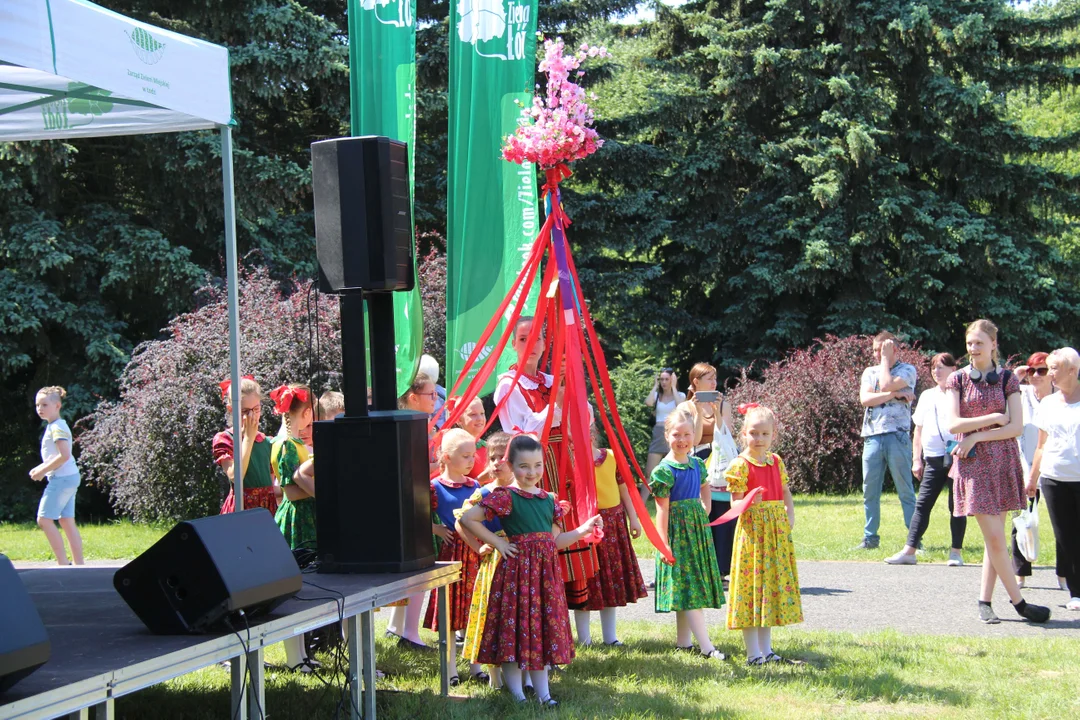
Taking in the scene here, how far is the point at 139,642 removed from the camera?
4.08 meters

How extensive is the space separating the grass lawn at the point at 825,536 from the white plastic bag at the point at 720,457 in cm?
178

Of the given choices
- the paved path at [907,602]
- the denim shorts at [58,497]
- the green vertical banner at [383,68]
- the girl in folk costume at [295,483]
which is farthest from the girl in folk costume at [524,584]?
the denim shorts at [58,497]

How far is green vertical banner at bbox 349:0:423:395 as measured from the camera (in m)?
9.82

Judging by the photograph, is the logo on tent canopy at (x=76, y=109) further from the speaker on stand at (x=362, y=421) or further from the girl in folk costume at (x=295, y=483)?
the speaker on stand at (x=362, y=421)

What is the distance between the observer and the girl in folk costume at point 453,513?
231 inches

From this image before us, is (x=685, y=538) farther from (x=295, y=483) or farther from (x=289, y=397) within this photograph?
(x=289, y=397)

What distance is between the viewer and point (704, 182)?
71.7 feet

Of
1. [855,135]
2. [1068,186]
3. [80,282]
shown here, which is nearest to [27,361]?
[80,282]

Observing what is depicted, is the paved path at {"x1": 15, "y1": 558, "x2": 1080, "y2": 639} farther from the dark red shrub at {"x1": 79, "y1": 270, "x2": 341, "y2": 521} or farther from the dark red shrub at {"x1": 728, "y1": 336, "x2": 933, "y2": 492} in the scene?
the dark red shrub at {"x1": 728, "y1": 336, "x2": 933, "y2": 492}

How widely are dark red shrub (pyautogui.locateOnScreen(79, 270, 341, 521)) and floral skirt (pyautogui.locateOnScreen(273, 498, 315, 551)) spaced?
6278mm

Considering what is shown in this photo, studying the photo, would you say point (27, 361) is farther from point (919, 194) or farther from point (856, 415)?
point (919, 194)

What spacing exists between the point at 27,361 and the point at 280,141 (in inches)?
242

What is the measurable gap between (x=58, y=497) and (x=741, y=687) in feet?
22.5

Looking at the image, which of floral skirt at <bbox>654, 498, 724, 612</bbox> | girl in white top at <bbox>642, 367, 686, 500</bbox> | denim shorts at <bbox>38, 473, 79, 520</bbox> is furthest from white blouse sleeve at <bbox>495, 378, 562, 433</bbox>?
denim shorts at <bbox>38, 473, 79, 520</bbox>
